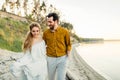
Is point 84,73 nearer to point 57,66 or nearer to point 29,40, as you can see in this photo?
point 57,66

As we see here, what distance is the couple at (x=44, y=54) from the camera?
23.1 feet

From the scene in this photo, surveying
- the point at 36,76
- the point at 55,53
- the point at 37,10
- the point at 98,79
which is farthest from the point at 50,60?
the point at 37,10

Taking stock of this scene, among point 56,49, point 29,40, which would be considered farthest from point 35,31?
point 56,49

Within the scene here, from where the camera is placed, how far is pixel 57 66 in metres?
7.78

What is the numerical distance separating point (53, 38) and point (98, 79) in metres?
5.52

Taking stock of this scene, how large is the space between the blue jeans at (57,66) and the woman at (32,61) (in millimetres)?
520

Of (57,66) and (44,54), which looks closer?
(44,54)

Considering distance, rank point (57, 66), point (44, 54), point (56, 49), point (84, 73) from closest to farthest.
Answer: point (44, 54) < point (56, 49) < point (57, 66) < point (84, 73)

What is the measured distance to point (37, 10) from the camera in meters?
72.8

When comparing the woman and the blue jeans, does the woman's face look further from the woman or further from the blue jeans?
the blue jeans

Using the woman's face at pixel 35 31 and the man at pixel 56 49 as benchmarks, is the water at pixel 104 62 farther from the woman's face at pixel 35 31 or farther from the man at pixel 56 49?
the woman's face at pixel 35 31

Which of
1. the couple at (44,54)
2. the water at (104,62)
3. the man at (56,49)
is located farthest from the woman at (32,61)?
the water at (104,62)

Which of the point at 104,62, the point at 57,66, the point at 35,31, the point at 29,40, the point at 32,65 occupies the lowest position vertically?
the point at 104,62

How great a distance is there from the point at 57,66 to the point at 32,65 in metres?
0.88
